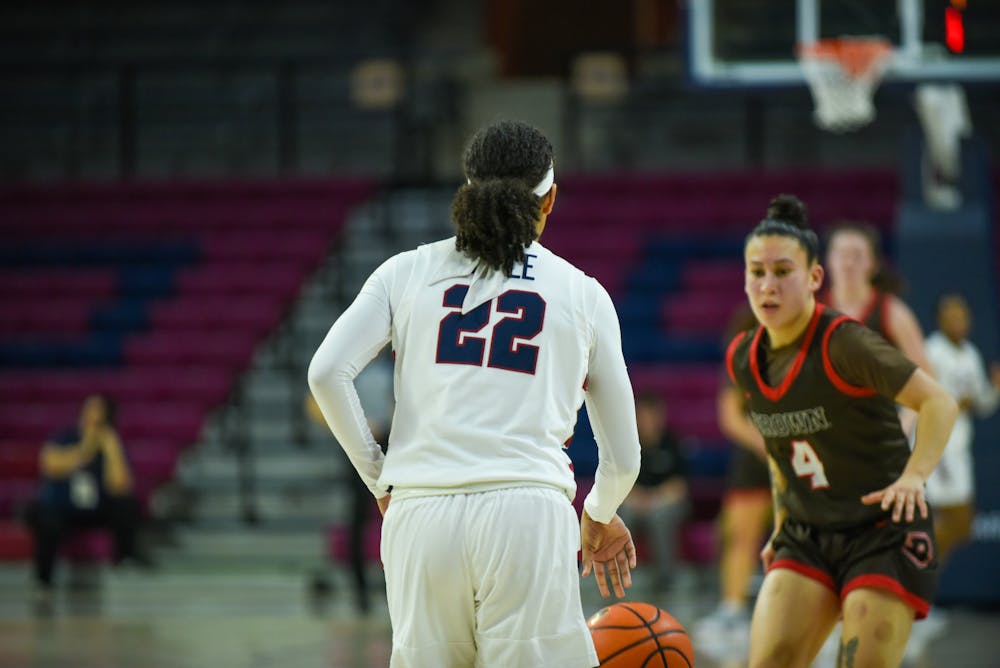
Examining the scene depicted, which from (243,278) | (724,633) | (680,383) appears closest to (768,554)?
(724,633)

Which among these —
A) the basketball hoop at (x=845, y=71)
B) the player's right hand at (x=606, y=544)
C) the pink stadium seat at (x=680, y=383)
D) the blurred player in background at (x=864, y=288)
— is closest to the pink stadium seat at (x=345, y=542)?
the pink stadium seat at (x=680, y=383)

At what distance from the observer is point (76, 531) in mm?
11438

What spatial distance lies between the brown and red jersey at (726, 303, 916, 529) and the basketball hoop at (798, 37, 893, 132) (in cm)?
486

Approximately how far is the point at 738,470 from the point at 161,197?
9.29 meters

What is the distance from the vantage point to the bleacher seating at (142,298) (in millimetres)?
13453

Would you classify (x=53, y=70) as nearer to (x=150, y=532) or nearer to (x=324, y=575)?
(x=150, y=532)

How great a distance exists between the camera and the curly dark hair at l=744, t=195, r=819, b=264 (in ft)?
15.1

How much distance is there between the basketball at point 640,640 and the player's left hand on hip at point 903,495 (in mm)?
734

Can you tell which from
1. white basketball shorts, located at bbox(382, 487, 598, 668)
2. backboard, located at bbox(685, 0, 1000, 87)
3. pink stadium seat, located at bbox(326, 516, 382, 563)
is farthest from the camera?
pink stadium seat, located at bbox(326, 516, 382, 563)

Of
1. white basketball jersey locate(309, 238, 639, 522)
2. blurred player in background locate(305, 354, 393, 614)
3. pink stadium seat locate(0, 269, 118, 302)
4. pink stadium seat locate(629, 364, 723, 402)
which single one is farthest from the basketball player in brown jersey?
pink stadium seat locate(0, 269, 118, 302)

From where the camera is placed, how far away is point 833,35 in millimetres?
9328

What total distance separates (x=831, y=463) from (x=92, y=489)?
Answer: 7.88m

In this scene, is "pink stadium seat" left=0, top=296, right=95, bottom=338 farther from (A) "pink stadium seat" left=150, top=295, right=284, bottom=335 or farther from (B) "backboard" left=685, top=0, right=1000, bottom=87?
(B) "backboard" left=685, top=0, right=1000, bottom=87

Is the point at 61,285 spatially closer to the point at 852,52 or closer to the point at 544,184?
the point at 852,52
